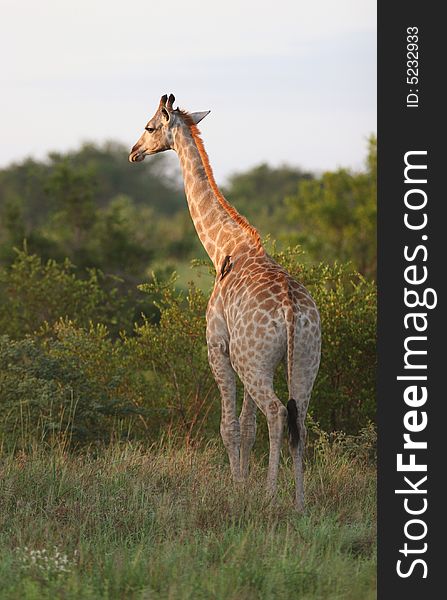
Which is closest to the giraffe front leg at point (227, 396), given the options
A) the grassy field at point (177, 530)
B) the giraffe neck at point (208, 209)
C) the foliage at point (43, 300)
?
the grassy field at point (177, 530)

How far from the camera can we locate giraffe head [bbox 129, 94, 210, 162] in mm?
8125

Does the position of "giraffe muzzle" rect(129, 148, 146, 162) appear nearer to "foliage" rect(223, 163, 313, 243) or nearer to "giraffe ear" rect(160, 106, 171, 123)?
"giraffe ear" rect(160, 106, 171, 123)

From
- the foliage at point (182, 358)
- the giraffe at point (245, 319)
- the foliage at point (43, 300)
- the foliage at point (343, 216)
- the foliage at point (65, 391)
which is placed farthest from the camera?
the foliage at point (343, 216)

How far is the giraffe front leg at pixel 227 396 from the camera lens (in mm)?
7227

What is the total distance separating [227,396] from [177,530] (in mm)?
1627

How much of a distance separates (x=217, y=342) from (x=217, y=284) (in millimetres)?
416

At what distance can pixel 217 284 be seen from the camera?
7402 millimetres

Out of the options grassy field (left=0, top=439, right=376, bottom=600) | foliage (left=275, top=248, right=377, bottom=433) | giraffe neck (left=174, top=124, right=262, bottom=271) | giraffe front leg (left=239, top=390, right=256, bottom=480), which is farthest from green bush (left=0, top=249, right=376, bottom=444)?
giraffe neck (left=174, top=124, right=262, bottom=271)

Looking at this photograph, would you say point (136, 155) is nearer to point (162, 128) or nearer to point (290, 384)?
point (162, 128)

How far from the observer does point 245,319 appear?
6.73m

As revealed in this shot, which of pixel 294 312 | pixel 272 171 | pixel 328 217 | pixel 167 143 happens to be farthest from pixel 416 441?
pixel 272 171

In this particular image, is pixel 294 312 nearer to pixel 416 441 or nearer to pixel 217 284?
pixel 217 284

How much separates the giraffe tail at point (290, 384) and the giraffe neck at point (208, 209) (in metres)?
1.08

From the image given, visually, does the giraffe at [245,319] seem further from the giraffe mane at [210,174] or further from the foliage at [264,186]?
the foliage at [264,186]
